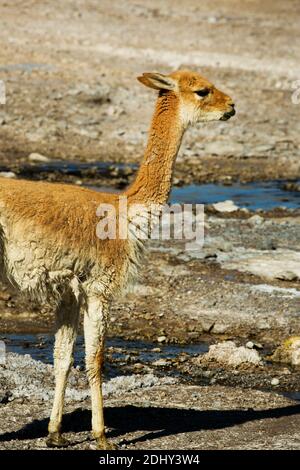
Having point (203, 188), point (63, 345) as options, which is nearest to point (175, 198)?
point (203, 188)

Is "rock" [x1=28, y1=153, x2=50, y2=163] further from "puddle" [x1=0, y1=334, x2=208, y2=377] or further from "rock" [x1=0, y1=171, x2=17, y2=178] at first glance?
"puddle" [x1=0, y1=334, x2=208, y2=377]

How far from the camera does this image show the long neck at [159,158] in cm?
860

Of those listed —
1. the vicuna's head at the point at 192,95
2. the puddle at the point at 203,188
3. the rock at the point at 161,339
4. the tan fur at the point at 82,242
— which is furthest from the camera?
the puddle at the point at 203,188

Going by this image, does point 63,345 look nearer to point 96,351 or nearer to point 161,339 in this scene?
point 96,351

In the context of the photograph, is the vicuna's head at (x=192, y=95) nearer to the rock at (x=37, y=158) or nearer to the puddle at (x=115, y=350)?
the puddle at (x=115, y=350)

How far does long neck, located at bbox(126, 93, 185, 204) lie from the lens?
860cm

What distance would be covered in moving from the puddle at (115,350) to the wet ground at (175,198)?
0.07 ft

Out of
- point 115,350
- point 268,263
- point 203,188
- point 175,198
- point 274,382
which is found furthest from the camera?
point 203,188

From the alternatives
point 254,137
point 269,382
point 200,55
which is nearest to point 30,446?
point 269,382

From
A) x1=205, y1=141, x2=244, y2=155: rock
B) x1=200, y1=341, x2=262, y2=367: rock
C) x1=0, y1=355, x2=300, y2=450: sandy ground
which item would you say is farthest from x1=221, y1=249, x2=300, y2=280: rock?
x1=205, y1=141, x2=244, y2=155: rock

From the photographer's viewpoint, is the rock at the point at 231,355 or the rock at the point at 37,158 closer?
the rock at the point at 231,355

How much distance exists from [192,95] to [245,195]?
999cm

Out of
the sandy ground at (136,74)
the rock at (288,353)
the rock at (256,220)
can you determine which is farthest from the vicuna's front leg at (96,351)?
the sandy ground at (136,74)

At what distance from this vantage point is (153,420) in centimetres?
915
